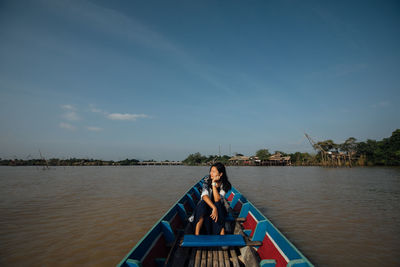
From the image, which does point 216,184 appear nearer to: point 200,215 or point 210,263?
point 200,215

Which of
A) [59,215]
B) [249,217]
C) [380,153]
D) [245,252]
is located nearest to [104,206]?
[59,215]

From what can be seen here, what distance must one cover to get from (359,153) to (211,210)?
55782mm

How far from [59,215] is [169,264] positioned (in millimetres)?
6523

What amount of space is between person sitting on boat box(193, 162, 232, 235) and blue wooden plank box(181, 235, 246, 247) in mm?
327

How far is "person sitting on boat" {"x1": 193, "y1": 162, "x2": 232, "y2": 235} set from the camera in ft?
10.2

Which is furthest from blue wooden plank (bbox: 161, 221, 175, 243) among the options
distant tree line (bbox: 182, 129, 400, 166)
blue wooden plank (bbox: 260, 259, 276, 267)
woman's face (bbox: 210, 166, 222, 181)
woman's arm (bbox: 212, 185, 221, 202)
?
distant tree line (bbox: 182, 129, 400, 166)

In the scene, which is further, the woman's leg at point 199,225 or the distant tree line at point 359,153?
the distant tree line at point 359,153

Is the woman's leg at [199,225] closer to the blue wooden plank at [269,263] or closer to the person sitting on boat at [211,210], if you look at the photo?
the person sitting on boat at [211,210]

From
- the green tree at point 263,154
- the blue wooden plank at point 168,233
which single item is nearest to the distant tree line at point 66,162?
the green tree at point 263,154

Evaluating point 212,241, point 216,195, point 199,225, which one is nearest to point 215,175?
point 216,195

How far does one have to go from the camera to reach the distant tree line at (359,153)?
35.5 meters

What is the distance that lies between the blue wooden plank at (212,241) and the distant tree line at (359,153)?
46645mm

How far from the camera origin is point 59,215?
6.85m

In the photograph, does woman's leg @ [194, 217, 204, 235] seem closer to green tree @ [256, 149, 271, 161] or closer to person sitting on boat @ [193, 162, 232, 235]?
person sitting on boat @ [193, 162, 232, 235]
